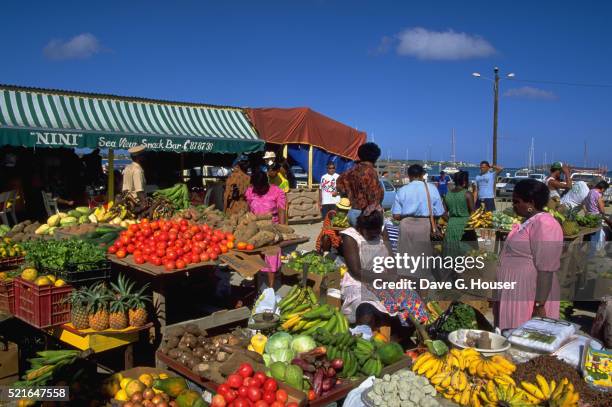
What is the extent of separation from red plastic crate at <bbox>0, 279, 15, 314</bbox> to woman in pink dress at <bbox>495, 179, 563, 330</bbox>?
499 cm

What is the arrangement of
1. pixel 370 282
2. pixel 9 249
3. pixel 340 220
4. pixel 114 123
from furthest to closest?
pixel 114 123
pixel 340 220
pixel 9 249
pixel 370 282

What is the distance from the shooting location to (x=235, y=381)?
3.60 metres

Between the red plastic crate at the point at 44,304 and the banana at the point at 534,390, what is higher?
the red plastic crate at the point at 44,304

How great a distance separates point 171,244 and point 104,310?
42.4 inches

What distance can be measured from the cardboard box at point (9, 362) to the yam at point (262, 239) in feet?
8.95

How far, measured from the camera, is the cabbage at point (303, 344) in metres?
4.12

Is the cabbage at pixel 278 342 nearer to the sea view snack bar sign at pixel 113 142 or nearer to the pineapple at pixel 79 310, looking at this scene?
the pineapple at pixel 79 310

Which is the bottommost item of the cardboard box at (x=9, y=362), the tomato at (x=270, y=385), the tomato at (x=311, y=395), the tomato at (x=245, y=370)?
the cardboard box at (x=9, y=362)

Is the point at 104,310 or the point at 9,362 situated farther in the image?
the point at 9,362

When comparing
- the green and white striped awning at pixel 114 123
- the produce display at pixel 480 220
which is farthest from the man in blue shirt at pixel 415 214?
the green and white striped awning at pixel 114 123

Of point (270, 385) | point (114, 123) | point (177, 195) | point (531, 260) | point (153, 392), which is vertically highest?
point (114, 123)

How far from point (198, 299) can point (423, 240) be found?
11.4 feet

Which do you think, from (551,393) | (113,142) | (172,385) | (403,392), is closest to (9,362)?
(172,385)

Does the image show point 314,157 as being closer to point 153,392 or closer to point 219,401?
point 153,392
